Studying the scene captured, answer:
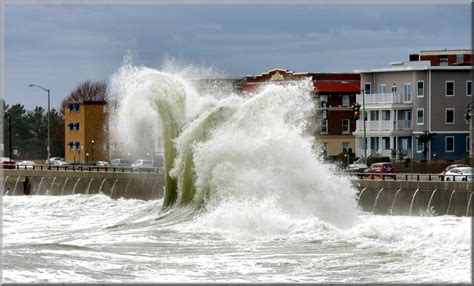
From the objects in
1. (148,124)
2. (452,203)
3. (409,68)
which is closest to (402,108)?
(409,68)

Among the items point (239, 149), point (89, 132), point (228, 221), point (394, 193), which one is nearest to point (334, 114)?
point (89, 132)

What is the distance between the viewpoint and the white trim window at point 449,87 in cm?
7362

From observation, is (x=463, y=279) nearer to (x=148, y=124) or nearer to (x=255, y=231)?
(x=255, y=231)

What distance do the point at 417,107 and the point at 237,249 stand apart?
4687cm

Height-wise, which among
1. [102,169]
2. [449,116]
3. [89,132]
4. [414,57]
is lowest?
[102,169]

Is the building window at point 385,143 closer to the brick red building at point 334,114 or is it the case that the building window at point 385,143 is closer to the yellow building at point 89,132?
the brick red building at point 334,114

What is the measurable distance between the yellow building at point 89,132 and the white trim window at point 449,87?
3351 centimetres

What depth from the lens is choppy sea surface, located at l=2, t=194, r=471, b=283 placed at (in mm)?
23969

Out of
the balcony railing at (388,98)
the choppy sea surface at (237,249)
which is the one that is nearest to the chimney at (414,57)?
the balcony railing at (388,98)

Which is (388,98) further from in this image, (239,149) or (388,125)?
(239,149)

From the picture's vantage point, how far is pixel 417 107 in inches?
2923

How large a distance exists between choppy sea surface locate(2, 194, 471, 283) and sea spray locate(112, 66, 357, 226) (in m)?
0.73

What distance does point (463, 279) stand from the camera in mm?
22688

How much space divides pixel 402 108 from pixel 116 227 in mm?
40395
